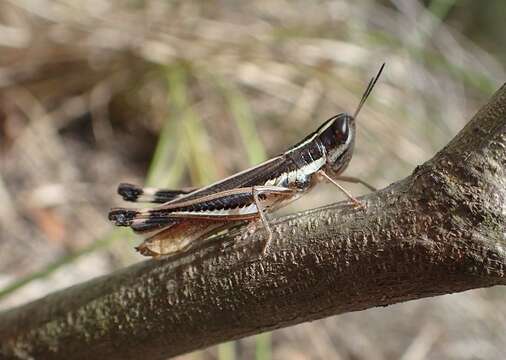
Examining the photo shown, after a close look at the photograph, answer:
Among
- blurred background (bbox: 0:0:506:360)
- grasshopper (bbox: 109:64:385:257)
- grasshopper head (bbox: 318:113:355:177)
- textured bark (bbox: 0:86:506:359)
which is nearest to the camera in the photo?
textured bark (bbox: 0:86:506:359)

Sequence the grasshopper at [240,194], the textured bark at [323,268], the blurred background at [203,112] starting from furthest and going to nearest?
the blurred background at [203,112], the grasshopper at [240,194], the textured bark at [323,268]

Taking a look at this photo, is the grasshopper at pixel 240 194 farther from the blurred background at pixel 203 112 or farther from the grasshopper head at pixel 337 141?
the blurred background at pixel 203 112

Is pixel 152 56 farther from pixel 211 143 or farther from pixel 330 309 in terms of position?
pixel 330 309

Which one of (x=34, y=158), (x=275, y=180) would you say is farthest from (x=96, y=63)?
(x=275, y=180)

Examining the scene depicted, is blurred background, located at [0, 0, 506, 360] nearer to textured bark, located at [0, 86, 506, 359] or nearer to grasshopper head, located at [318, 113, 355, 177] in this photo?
grasshopper head, located at [318, 113, 355, 177]

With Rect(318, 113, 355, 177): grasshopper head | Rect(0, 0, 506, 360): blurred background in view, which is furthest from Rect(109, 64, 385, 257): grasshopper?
Rect(0, 0, 506, 360): blurred background

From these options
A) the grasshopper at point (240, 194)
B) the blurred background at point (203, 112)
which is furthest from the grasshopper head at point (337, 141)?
the blurred background at point (203, 112)
